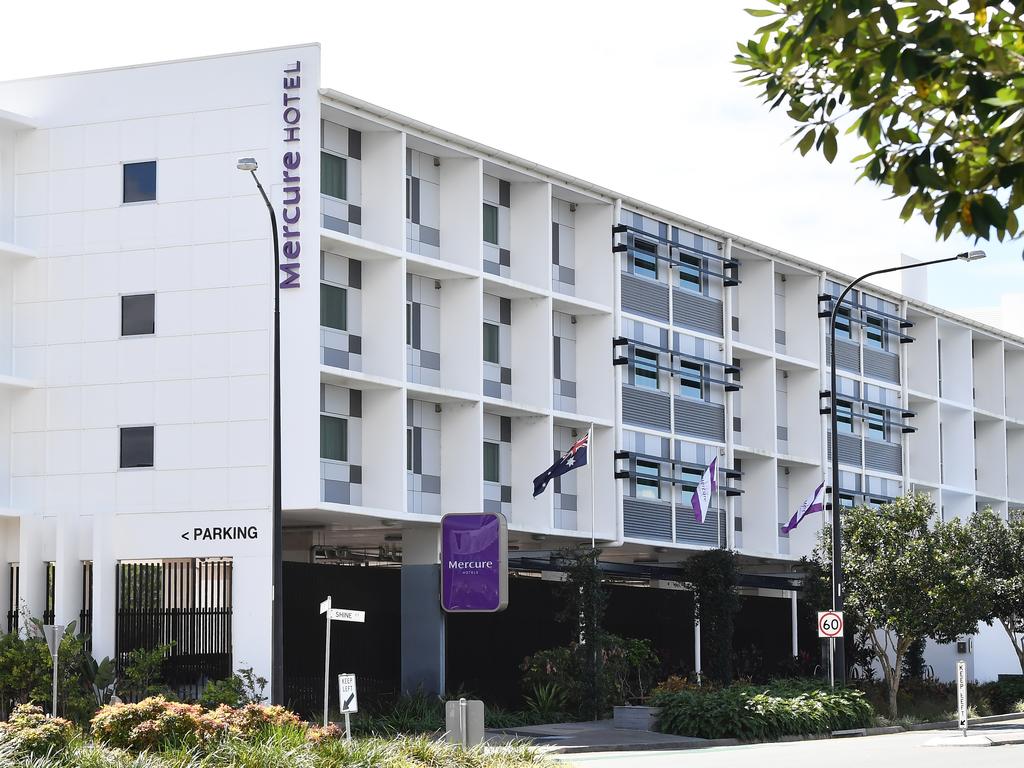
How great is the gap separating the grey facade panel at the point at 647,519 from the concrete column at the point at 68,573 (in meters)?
15.0

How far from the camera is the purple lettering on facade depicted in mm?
37188

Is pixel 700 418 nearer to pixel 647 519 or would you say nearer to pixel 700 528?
pixel 700 528

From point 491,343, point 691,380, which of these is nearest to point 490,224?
point 491,343

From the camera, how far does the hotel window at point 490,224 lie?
44094 millimetres

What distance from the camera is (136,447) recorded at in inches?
1503

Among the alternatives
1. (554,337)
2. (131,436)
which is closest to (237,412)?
(131,436)

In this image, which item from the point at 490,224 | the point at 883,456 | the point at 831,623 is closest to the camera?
the point at 831,623

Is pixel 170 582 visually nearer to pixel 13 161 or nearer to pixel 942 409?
pixel 13 161

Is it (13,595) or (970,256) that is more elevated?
(970,256)

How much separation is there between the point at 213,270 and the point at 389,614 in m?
9.99

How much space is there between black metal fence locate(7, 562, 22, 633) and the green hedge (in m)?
14.4

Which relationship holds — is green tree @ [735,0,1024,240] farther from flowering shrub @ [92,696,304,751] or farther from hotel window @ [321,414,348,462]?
hotel window @ [321,414,348,462]

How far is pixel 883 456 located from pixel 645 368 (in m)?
14.8

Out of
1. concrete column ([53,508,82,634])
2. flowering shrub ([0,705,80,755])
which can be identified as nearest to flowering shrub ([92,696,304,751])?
flowering shrub ([0,705,80,755])
